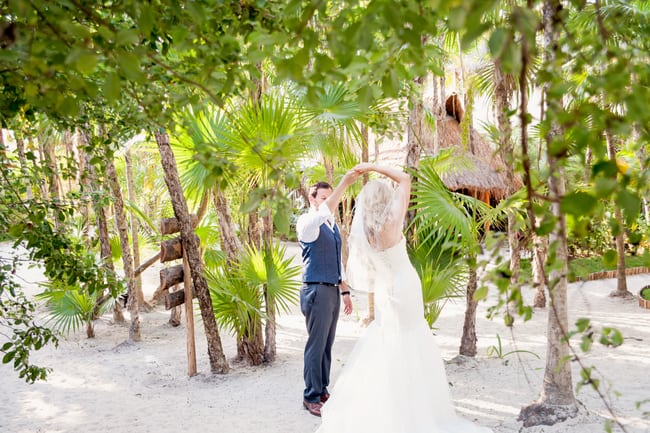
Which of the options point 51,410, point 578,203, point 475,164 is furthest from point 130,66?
point 475,164

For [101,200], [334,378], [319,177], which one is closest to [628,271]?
Answer: [319,177]

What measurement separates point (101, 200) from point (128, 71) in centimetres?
261

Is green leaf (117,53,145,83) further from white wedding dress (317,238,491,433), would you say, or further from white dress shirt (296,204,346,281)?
white dress shirt (296,204,346,281)

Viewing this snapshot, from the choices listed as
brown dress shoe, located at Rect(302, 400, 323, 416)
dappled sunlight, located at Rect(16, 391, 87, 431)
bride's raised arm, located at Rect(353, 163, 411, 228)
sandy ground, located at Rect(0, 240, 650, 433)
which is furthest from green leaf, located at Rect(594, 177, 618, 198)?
dappled sunlight, located at Rect(16, 391, 87, 431)

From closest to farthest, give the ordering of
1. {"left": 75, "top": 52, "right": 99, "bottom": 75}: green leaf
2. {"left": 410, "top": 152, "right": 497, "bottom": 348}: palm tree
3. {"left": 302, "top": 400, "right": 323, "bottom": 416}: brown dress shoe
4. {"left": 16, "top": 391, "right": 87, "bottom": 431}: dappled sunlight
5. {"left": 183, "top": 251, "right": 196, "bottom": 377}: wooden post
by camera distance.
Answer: {"left": 75, "top": 52, "right": 99, "bottom": 75}: green leaf
{"left": 410, "top": 152, "right": 497, "bottom": 348}: palm tree
{"left": 302, "top": 400, "right": 323, "bottom": 416}: brown dress shoe
{"left": 16, "top": 391, "right": 87, "bottom": 431}: dappled sunlight
{"left": 183, "top": 251, "right": 196, "bottom": 377}: wooden post

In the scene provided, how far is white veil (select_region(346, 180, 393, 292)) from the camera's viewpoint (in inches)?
150

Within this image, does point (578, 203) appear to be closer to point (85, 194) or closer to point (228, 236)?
point (85, 194)

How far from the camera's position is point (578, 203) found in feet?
2.90

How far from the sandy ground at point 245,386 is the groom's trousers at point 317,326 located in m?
0.25

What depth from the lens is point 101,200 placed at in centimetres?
344

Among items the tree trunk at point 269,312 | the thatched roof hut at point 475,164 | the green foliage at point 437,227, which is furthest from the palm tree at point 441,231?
the thatched roof hut at point 475,164

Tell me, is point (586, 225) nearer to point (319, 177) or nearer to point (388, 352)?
point (388, 352)

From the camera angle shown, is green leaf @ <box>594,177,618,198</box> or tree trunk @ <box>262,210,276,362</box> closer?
green leaf @ <box>594,177,618,198</box>

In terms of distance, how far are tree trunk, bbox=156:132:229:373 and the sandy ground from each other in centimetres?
50
